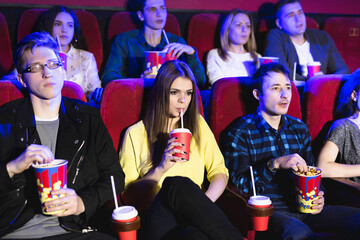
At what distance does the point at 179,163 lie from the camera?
4.36 feet

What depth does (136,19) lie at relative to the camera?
2.33 metres

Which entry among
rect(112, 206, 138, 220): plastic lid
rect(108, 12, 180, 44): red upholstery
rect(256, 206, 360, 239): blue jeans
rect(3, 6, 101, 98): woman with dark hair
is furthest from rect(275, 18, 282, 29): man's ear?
rect(112, 206, 138, 220): plastic lid

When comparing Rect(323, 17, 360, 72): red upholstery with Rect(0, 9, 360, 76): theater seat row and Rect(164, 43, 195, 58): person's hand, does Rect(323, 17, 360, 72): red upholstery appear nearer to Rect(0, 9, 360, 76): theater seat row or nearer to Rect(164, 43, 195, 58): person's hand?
Rect(0, 9, 360, 76): theater seat row

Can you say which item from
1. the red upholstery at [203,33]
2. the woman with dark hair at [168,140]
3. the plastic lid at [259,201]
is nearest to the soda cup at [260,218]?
the plastic lid at [259,201]

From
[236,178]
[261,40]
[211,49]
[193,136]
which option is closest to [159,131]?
[193,136]

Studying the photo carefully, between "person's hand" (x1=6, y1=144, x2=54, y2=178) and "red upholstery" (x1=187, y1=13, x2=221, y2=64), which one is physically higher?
"red upholstery" (x1=187, y1=13, x2=221, y2=64)

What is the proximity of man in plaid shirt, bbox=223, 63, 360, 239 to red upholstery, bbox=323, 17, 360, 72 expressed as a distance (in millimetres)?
1402

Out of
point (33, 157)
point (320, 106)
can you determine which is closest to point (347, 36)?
point (320, 106)

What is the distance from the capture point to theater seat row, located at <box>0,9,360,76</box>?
2.07 m

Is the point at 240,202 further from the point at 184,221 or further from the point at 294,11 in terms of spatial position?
the point at 294,11

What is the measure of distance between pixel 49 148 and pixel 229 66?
1.34 m

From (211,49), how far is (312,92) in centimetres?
90

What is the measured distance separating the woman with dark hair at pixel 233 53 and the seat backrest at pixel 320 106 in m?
0.68

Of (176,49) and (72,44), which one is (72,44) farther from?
(176,49)
